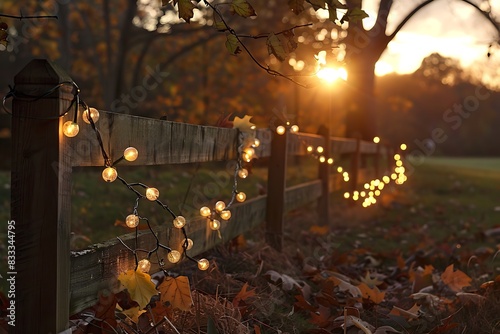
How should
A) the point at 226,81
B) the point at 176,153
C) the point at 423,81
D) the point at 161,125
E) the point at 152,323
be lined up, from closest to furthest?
the point at 152,323
the point at 161,125
the point at 176,153
the point at 226,81
the point at 423,81

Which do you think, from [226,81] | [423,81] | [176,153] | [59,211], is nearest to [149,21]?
[226,81]

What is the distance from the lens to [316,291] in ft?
14.8

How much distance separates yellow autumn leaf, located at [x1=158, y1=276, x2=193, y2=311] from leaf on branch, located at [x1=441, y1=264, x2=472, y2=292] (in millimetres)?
2371

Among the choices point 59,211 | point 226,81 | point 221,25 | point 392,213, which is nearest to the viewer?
point 59,211

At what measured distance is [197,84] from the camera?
97.2ft

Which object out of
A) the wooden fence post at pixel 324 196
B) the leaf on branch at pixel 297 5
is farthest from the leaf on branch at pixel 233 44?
the wooden fence post at pixel 324 196

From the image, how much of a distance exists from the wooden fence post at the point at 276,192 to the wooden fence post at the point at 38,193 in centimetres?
364

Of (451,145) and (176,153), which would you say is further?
(451,145)

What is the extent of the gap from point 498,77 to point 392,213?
35.7 meters

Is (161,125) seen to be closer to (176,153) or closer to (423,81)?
(176,153)

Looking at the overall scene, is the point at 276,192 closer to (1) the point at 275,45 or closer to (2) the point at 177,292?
(2) the point at 177,292

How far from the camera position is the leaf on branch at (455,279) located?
429cm

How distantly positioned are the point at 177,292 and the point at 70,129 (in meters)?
0.96

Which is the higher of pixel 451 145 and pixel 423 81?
pixel 423 81
